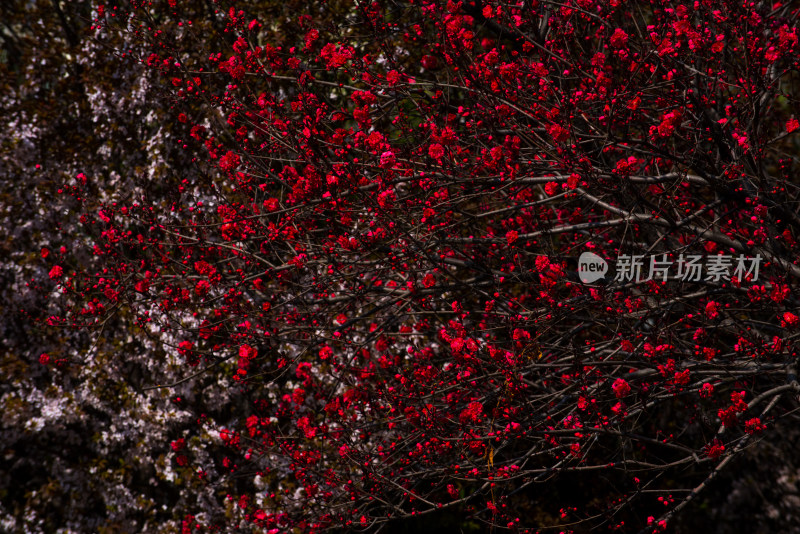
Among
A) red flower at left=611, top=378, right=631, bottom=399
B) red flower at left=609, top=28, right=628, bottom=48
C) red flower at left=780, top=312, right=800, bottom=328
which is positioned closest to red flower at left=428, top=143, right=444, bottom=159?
red flower at left=609, top=28, right=628, bottom=48

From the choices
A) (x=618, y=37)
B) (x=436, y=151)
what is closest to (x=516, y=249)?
(x=436, y=151)

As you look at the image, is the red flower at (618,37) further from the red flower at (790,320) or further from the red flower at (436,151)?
the red flower at (790,320)

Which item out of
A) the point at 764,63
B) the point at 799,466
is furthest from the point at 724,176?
the point at 799,466

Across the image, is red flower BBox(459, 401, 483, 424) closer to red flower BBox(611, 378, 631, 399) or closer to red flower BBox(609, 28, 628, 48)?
red flower BBox(611, 378, 631, 399)

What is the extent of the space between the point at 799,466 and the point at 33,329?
9.22 m

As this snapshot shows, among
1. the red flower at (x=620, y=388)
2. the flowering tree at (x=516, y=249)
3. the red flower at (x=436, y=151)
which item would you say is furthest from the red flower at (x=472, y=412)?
the red flower at (x=436, y=151)

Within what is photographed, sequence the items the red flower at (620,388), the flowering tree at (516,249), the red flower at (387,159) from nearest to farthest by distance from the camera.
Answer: the red flower at (620,388) < the red flower at (387,159) < the flowering tree at (516,249)

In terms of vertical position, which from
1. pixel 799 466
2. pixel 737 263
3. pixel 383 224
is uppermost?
pixel 383 224

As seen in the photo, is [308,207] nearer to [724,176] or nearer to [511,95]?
[511,95]

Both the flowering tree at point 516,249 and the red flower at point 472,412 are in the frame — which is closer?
the flowering tree at point 516,249

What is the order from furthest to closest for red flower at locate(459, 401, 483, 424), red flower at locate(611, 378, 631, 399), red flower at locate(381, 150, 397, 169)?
red flower at locate(459, 401, 483, 424) → red flower at locate(381, 150, 397, 169) → red flower at locate(611, 378, 631, 399)

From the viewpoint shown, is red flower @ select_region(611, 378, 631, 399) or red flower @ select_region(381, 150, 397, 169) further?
red flower @ select_region(381, 150, 397, 169)

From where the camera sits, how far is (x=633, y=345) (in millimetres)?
4125

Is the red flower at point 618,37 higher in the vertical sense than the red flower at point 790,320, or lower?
higher
